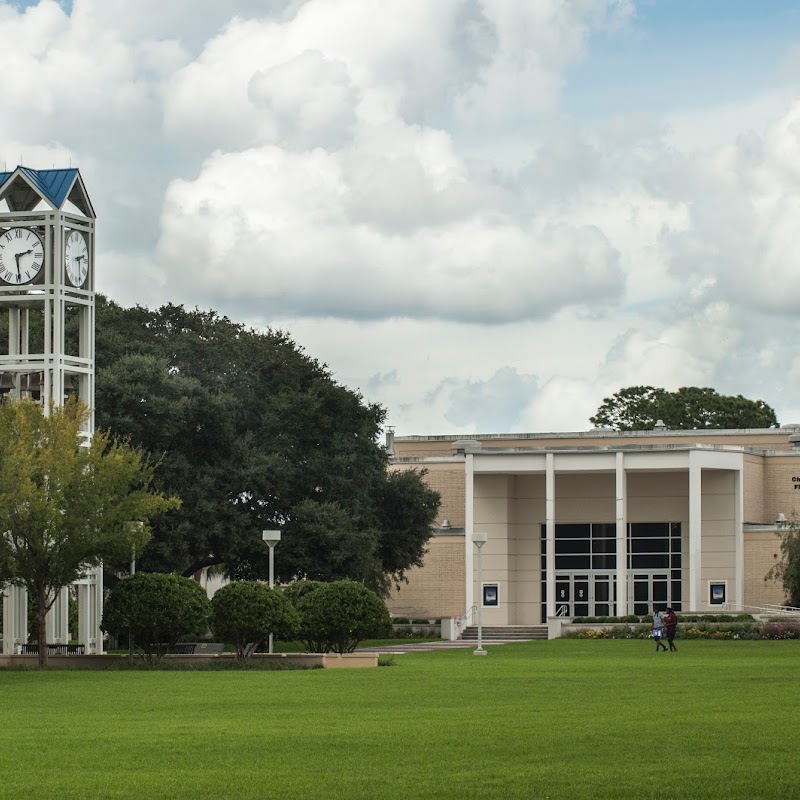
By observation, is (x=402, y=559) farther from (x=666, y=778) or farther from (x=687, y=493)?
(x=666, y=778)

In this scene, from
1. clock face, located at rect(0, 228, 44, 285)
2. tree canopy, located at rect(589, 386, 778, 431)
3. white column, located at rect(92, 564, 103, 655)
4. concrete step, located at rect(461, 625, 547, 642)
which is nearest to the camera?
clock face, located at rect(0, 228, 44, 285)

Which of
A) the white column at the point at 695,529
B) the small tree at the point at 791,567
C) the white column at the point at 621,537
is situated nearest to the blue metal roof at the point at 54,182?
the small tree at the point at 791,567

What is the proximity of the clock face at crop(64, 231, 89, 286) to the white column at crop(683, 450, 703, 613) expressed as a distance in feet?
114

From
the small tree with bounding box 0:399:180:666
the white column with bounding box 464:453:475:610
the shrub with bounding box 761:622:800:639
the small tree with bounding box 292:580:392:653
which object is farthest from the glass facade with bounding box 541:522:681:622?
the small tree with bounding box 0:399:180:666

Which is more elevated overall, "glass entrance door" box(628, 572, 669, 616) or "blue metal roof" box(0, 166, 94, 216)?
"blue metal roof" box(0, 166, 94, 216)

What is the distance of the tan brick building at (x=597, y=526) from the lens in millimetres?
73438

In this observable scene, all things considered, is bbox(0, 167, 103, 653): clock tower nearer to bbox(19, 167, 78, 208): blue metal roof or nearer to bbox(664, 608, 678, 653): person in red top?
bbox(19, 167, 78, 208): blue metal roof

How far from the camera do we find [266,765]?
1602cm

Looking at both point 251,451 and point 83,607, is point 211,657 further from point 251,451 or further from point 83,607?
point 251,451

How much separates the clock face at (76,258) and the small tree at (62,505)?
599 cm

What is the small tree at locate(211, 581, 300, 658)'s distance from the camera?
135 ft

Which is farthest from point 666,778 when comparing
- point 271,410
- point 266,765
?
point 271,410

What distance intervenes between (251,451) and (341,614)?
50.1 ft

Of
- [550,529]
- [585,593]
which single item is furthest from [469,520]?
[585,593]
